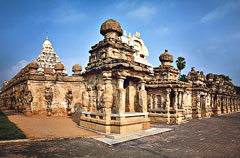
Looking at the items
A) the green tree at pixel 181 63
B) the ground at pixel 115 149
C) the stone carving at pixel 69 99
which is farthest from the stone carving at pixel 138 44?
the ground at pixel 115 149

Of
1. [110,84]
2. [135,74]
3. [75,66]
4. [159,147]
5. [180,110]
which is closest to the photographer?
[159,147]

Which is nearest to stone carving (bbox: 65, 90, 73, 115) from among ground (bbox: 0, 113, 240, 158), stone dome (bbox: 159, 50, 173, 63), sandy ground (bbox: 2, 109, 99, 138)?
sandy ground (bbox: 2, 109, 99, 138)

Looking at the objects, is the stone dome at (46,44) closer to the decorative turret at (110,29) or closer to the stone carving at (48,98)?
the stone carving at (48,98)

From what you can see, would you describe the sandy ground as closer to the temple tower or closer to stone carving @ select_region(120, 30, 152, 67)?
the temple tower

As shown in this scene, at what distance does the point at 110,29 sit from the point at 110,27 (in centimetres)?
12

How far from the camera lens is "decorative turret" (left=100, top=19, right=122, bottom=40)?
1043 cm

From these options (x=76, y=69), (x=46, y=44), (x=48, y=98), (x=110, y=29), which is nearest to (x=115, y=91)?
(x=110, y=29)

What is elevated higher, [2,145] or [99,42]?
[99,42]

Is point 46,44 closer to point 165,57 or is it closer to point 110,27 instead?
point 165,57

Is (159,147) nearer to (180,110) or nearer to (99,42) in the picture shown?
(99,42)

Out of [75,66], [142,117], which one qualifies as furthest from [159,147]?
[75,66]

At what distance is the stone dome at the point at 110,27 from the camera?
10.4m

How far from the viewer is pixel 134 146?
271 inches

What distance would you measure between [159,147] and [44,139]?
4925mm
